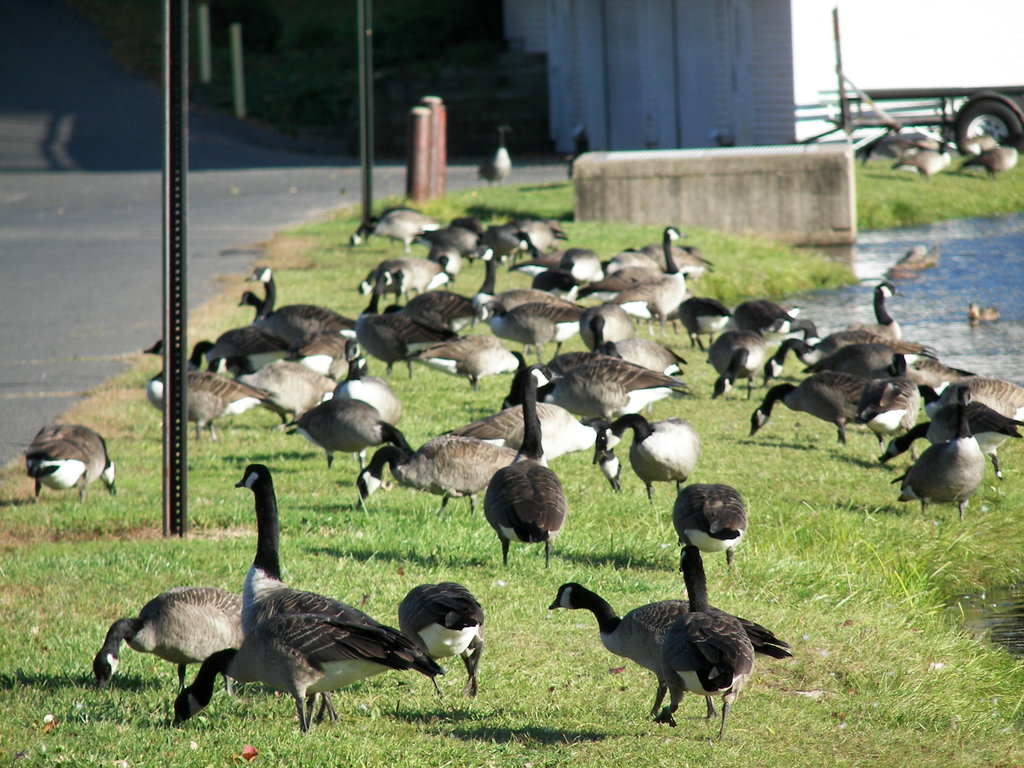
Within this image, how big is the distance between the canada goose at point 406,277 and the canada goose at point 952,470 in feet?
28.7

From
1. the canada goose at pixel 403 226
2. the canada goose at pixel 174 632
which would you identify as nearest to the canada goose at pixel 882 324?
the canada goose at pixel 403 226

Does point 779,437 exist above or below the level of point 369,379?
below

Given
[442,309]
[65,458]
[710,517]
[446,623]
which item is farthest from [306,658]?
[442,309]

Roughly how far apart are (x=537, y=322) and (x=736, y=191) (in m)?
10.7

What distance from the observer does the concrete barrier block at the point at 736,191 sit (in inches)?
900

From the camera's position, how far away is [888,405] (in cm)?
1058

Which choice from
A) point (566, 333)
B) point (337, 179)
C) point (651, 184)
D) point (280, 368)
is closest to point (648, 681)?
point (280, 368)

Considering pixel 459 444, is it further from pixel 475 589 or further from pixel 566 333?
pixel 566 333

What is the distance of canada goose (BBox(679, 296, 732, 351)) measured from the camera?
14.3 meters

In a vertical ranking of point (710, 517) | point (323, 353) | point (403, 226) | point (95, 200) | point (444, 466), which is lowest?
point (710, 517)

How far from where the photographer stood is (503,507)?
24.6ft

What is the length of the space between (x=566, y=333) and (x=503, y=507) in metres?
6.58

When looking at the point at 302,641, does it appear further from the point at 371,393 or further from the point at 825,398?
the point at 825,398

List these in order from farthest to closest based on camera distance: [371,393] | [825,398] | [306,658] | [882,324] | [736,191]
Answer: [736,191] < [882,324] < [825,398] < [371,393] < [306,658]
